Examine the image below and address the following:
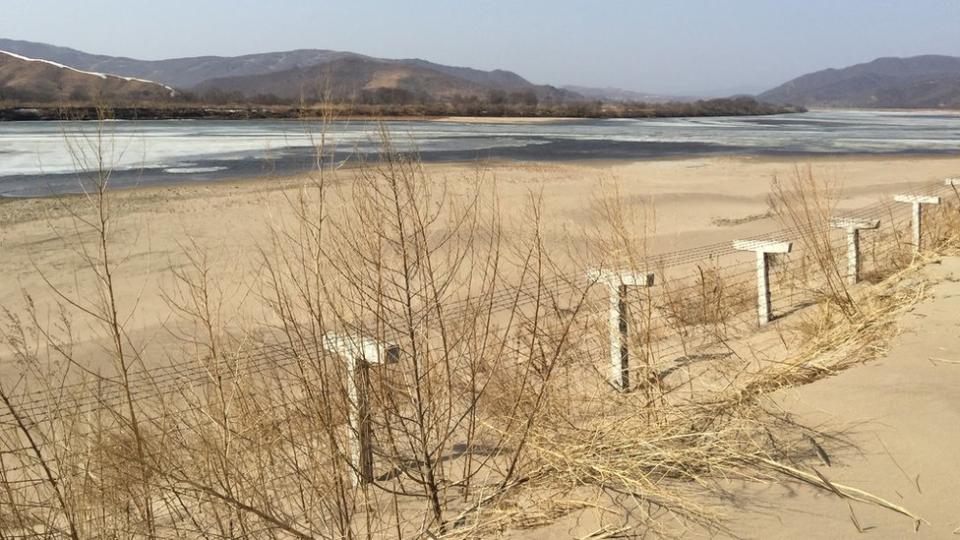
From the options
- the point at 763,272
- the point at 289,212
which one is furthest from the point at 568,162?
the point at 763,272

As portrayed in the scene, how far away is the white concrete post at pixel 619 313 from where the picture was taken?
521 centimetres

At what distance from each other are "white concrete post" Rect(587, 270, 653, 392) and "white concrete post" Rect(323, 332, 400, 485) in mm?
1807

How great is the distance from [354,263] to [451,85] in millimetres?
172990

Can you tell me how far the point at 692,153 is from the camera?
3566 cm

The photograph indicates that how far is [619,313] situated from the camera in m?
5.43

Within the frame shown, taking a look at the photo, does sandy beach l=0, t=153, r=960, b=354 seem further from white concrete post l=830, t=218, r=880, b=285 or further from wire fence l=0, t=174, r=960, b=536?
white concrete post l=830, t=218, r=880, b=285

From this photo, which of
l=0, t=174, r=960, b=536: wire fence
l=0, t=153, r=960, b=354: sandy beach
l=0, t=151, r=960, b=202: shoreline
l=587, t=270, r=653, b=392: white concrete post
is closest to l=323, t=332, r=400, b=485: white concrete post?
l=0, t=174, r=960, b=536: wire fence

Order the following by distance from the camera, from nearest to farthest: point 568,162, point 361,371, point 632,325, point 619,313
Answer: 1. point 361,371
2. point 619,313
3. point 632,325
4. point 568,162

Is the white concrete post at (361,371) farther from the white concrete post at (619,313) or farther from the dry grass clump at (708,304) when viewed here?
the dry grass clump at (708,304)

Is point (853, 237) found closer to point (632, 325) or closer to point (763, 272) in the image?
point (763, 272)

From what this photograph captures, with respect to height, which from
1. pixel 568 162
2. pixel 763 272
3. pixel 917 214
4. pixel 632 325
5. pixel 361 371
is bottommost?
pixel 632 325

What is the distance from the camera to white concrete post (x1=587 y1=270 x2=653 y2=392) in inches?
205

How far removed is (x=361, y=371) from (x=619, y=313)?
2.28m

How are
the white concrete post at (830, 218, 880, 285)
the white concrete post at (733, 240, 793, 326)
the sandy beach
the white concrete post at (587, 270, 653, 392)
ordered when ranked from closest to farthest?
the white concrete post at (587, 270, 653, 392)
the white concrete post at (733, 240, 793, 326)
the white concrete post at (830, 218, 880, 285)
the sandy beach
